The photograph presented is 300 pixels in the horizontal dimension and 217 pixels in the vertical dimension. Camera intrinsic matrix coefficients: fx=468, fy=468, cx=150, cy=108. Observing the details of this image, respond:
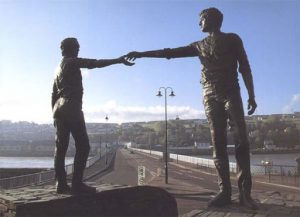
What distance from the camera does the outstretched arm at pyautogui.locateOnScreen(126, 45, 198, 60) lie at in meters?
6.73

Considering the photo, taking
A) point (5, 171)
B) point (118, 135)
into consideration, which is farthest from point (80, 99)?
point (118, 135)

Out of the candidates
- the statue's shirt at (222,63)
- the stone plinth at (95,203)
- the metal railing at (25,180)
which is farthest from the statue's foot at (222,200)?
the metal railing at (25,180)

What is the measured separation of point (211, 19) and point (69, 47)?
2.10 m

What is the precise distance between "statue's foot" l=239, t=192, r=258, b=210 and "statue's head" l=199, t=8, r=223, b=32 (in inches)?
90.8

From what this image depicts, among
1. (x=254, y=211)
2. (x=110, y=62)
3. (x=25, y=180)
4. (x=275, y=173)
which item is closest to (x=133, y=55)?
(x=110, y=62)

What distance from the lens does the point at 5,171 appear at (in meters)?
35.6

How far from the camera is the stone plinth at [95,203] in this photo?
5.46m

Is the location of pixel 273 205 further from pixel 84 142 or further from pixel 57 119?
pixel 57 119

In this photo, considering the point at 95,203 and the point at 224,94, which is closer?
the point at 95,203

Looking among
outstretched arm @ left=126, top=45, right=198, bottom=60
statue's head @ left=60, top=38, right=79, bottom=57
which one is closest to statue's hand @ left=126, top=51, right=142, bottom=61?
outstretched arm @ left=126, top=45, right=198, bottom=60

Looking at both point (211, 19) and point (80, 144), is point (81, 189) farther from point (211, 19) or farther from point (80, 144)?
point (211, 19)

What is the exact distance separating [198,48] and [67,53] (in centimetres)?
192

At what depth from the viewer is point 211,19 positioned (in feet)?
21.3

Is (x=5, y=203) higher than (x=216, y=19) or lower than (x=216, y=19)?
lower
